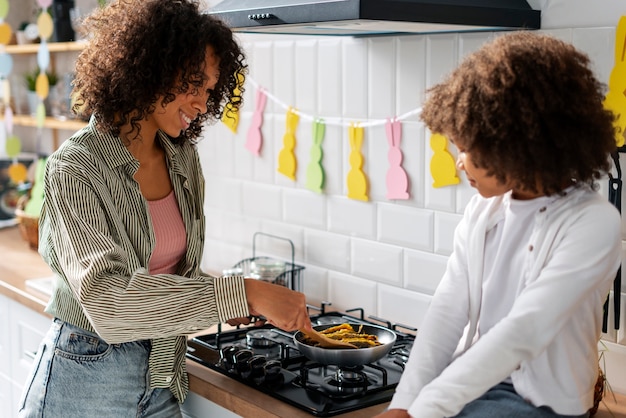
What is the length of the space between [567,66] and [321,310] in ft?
4.08

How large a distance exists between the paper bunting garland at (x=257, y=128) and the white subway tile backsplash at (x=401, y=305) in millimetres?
630

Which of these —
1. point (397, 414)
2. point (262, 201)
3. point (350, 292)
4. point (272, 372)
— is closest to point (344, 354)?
point (272, 372)

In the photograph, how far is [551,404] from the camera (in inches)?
52.8

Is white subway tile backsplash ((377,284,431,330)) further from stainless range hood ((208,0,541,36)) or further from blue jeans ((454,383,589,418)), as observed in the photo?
blue jeans ((454,383,589,418))

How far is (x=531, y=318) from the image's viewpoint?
4.14 feet

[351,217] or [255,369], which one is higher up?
[351,217]

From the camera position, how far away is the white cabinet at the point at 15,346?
8.51ft

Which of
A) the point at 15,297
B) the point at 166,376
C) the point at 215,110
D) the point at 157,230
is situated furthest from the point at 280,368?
the point at 15,297

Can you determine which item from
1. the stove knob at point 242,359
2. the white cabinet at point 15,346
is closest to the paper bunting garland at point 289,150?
the stove knob at point 242,359

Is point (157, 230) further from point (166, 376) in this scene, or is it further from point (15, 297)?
point (15, 297)

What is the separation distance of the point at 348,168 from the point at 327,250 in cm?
27

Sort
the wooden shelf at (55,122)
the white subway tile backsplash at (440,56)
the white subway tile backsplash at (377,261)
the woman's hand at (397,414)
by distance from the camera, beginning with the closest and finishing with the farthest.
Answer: the woman's hand at (397,414), the white subway tile backsplash at (440,56), the white subway tile backsplash at (377,261), the wooden shelf at (55,122)

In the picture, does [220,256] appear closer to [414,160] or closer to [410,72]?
[414,160]

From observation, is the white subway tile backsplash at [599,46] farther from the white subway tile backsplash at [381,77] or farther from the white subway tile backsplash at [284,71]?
the white subway tile backsplash at [284,71]
